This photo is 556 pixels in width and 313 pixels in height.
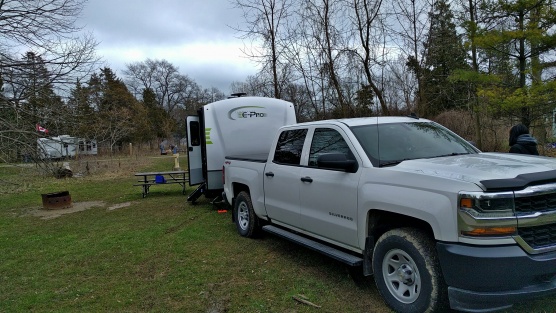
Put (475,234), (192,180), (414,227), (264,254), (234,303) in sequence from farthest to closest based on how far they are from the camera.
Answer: (192,180) < (264,254) < (234,303) < (414,227) < (475,234)

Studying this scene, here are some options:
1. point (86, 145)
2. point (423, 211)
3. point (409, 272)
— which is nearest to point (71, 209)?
point (409, 272)

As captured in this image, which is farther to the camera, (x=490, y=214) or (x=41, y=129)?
(x=41, y=129)

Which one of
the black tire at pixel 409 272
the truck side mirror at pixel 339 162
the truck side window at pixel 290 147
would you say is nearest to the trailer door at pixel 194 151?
the truck side window at pixel 290 147

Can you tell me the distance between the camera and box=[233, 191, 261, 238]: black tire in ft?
21.2

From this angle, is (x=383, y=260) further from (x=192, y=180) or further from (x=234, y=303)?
(x=192, y=180)

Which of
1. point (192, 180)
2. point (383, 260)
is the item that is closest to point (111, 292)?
point (383, 260)

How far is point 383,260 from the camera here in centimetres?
371

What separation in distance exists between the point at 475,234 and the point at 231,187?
4774 mm

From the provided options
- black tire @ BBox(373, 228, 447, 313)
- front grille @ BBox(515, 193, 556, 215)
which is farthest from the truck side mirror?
front grille @ BBox(515, 193, 556, 215)

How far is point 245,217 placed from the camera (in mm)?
6781

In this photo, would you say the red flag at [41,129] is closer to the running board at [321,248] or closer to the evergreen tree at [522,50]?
the running board at [321,248]

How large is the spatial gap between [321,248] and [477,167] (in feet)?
6.43

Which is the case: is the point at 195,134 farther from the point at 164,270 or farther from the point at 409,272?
the point at 409,272

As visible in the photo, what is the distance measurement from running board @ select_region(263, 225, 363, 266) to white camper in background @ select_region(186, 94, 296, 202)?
13.1 feet
